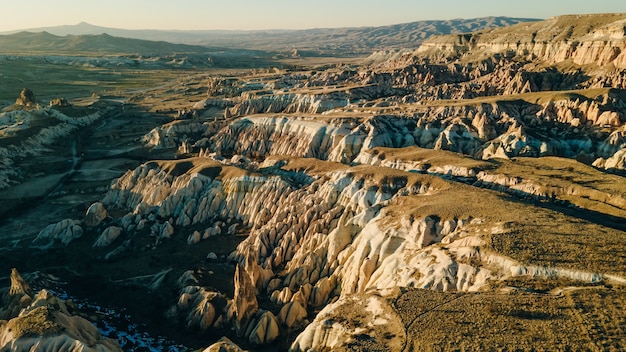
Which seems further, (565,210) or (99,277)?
(99,277)

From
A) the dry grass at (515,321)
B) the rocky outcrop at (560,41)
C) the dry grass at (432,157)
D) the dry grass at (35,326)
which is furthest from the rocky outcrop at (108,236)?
the rocky outcrop at (560,41)

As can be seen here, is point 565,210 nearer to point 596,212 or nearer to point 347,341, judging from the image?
point 596,212

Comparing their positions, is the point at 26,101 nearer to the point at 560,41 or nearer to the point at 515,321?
the point at 515,321

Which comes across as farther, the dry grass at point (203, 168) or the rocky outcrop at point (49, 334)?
the dry grass at point (203, 168)

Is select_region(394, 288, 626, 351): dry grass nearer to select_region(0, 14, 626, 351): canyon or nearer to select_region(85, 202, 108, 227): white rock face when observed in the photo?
select_region(0, 14, 626, 351): canyon

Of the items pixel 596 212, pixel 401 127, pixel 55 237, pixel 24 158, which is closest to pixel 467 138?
pixel 401 127

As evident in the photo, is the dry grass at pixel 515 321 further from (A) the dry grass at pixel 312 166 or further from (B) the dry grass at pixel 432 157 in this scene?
(A) the dry grass at pixel 312 166

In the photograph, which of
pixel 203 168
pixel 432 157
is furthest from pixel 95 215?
pixel 432 157

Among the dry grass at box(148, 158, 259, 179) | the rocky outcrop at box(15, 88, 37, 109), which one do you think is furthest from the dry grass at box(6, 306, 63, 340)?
the rocky outcrop at box(15, 88, 37, 109)

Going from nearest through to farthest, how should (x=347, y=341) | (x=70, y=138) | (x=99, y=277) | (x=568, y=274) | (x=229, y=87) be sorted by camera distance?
1. (x=347, y=341)
2. (x=568, y=274)
3. (x=99, y=277)
4. (x=70, y=138)
5. (x=229, y=87)
